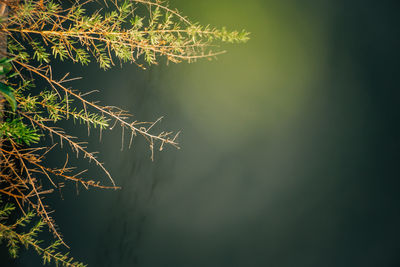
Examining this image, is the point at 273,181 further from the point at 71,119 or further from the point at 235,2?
the point at 71,119

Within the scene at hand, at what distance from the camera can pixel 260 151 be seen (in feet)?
7.59

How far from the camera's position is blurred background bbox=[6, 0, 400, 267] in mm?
2217

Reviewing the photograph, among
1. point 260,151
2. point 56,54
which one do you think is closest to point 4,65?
point 56,54

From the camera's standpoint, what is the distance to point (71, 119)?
7.07 feet

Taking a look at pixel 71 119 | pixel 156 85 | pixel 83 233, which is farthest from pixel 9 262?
pixel 156 85

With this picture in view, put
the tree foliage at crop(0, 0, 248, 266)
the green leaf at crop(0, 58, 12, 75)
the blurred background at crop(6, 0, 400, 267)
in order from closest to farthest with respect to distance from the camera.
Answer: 1. the green leaf at crop(0, 58, 12, 75)
2. the tree foliage at crop(0, 0, 248, 266)
3. the blurred background at crop(6, 0, 400, 267)

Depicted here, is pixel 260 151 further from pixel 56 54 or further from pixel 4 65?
pixel 4 65

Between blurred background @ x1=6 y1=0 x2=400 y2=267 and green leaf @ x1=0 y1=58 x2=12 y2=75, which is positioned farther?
blurred background @ x1=6 y1=0 x2=400 y2=267

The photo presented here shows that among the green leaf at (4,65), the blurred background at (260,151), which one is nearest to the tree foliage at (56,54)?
the green leaf at (4,65)

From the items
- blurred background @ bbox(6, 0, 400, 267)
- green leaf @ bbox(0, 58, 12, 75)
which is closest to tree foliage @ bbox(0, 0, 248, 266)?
green leaf @ bbox(0, 58, 12, 75)

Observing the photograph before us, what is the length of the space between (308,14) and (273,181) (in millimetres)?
1257

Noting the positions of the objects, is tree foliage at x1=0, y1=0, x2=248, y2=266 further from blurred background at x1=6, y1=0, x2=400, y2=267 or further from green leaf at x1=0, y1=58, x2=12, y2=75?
blurred background at x1=6, y1=0, x2=400, y2=267

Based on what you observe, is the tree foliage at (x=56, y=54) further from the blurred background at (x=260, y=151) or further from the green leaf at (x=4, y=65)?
the blurred background at (x=260, y=151)

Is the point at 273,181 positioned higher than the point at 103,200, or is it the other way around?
the point at 273,181
